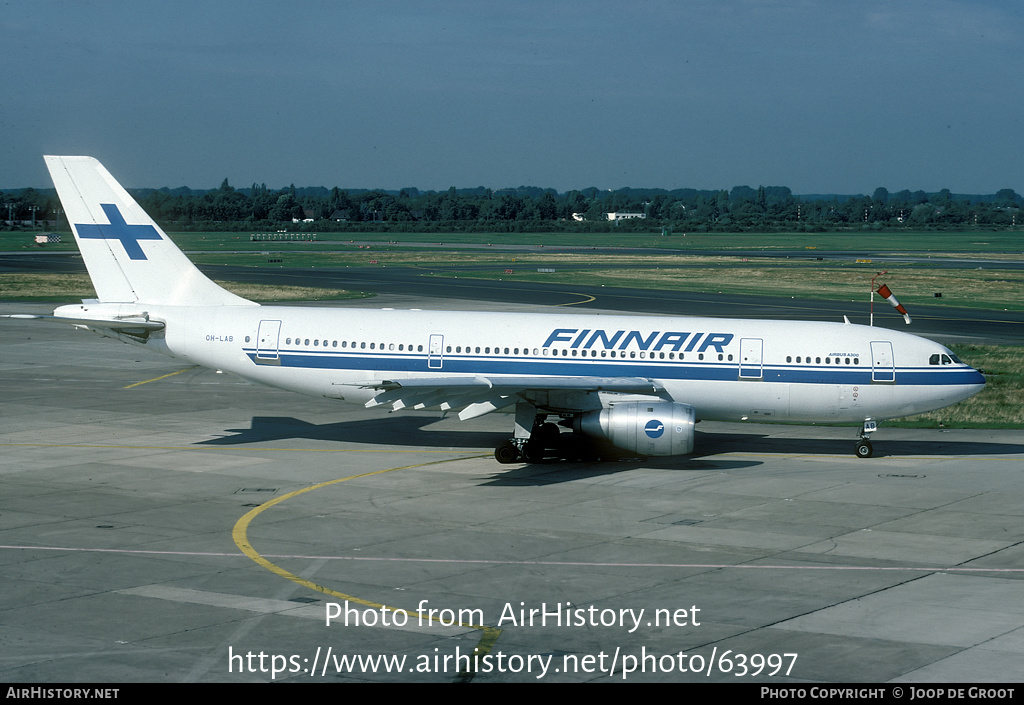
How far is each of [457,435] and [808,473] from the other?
1228 centimetres

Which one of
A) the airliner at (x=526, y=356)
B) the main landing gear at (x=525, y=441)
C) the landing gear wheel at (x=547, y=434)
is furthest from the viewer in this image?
the landing gear wheel at (x=547, y=434)

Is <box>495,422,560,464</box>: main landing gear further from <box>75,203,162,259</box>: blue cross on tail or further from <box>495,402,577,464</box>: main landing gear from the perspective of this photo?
<box>75,203,162,259</box>: blue cross on tail

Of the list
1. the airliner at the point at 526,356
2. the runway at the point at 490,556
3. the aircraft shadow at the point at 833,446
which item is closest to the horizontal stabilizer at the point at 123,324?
the airliner at the point at 526,356

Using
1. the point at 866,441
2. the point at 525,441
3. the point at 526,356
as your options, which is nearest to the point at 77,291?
the point at 526,356

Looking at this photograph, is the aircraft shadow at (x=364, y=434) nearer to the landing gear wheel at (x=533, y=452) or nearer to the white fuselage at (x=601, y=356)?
the white fuselage at (x=601, y=356)

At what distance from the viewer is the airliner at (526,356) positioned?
105 feet

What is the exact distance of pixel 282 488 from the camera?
29.5 metres

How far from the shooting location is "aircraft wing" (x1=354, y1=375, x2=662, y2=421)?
100 ft

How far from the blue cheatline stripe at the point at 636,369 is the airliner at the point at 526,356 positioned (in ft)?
0.14

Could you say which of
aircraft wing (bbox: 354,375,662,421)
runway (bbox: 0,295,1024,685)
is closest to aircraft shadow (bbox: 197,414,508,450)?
runway (bbox: 0,295,1024,685)

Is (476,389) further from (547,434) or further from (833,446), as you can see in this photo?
(833,446)

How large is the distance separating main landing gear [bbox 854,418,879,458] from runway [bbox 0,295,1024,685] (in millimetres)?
468
